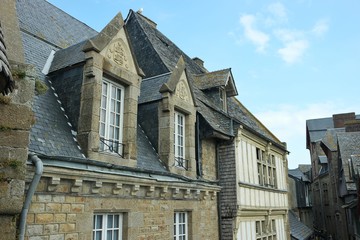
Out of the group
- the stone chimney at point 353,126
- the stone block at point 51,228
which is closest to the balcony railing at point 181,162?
the stone block at point 51,228

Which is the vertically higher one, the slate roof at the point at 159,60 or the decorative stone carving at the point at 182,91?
the slate roof at the point at 159,60

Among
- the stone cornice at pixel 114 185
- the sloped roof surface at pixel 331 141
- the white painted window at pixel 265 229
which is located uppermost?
the sloped roof surface at pixel 331 141

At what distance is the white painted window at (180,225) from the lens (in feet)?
24.0

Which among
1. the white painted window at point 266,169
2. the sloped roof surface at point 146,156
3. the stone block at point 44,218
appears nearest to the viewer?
the stone block at point 44,218

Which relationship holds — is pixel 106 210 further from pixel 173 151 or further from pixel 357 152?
pixel 357 152

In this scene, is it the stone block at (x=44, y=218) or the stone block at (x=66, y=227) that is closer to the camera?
the stone block at (x=44, y=218)

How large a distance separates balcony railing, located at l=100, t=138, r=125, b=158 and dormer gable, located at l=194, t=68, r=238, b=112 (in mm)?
5955

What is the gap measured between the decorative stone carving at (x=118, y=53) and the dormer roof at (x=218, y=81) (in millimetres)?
5352

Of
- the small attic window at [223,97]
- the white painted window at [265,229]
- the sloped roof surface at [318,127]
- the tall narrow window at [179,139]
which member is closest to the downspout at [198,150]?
the tall narrow window at [179,139]

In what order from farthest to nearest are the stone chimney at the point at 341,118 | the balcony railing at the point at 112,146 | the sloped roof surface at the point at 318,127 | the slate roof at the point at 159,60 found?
1. the sloped roof surface at the point at 318,127
2. the stone chimney at the point at 341,118
3. the slate roof at the point at 159,60
4. the balcony railing at the point at 112,146

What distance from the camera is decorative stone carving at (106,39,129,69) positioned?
21.1ft

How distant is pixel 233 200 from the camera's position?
30.7 ft

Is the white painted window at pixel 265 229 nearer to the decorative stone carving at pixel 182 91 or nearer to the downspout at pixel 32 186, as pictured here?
the decorative stone carving at pixel 182 91

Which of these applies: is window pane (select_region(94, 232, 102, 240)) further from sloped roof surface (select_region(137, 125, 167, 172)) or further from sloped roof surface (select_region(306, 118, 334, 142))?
sloped roof surface (select_region(306, 118, 334, 142))
